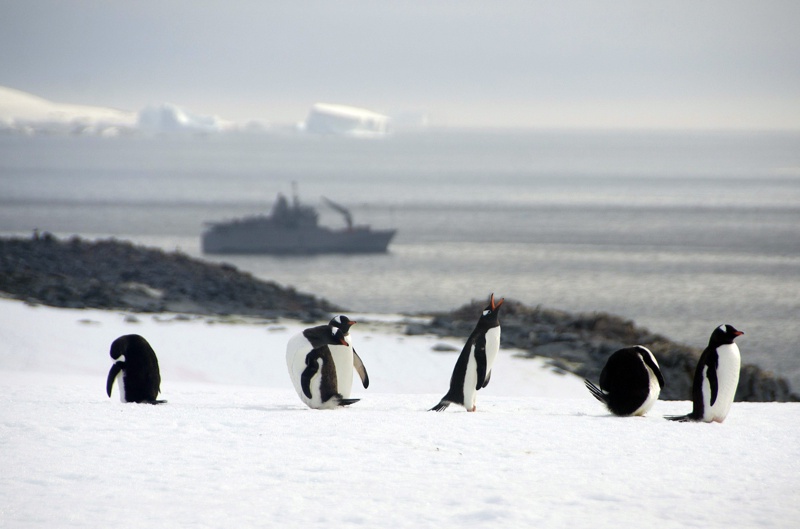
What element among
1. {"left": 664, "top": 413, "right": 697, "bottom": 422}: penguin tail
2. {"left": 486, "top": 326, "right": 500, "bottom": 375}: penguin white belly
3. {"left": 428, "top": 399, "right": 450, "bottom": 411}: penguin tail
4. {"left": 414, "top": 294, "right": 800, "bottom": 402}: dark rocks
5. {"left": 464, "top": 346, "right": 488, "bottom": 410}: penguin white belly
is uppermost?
{"left": 486, "top": 326, "right": 500, "bottom": 375}: penguin white belly

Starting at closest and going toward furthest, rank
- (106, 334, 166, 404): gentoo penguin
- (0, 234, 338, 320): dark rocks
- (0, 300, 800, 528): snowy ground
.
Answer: (0, 300, 800, 528): snowy ground, (106, 334, 166, 404): gentoo penguin, (0, 234, 338, 320): dark rocks

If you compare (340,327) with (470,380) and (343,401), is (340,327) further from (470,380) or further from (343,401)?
(470,380)

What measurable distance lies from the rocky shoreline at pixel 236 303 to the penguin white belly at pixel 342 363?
7.05 m

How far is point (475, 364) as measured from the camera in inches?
324

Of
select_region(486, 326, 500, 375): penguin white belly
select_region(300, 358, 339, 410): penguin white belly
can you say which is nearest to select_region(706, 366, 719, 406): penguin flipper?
select_region(486, 326, 500, 375): penguin white belly

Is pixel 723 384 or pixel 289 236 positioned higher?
pixel 289 236

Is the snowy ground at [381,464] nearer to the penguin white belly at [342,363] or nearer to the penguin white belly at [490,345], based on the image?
the penguin white belly at [342,363]

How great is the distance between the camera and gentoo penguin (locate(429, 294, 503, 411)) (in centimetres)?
823

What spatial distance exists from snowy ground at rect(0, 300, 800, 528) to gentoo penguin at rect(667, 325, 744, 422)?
0.49ft

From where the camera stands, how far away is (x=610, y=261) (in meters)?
47.1

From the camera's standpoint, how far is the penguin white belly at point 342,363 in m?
8.13

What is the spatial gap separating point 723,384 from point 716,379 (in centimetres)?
8

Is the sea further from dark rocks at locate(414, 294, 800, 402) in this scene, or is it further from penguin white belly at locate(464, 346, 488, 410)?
penguin white belly at locate(464, 346, 488, 410)

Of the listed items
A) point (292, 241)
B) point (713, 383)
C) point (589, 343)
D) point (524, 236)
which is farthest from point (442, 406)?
point (524, 236)
